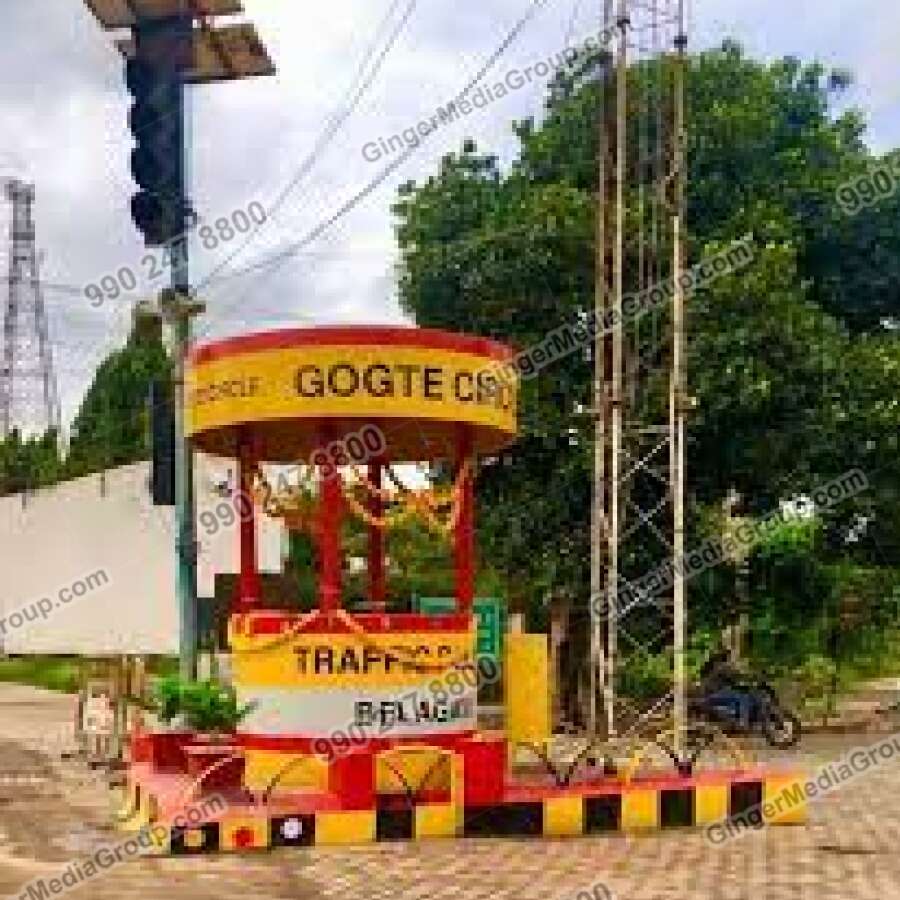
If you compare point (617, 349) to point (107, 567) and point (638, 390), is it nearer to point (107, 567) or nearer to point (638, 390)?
point (638, 390)

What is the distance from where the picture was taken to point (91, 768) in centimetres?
1856

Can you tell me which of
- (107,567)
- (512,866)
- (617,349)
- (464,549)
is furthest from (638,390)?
(107,567)

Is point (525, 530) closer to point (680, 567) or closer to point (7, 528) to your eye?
point (680, 567)

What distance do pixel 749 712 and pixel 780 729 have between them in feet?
1.58

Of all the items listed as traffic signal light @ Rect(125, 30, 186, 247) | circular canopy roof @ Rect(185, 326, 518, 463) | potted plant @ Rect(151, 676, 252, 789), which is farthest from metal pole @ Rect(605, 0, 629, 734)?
traffic signal light @ Rect(125, 30, 186, 247)

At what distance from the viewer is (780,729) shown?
72.4 ft

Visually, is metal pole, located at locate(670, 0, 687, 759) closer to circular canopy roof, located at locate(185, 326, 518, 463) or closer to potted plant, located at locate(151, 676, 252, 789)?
circular canopy roof, located at locate(185, 326, 518, 463)

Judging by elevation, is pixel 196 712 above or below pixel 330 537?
below

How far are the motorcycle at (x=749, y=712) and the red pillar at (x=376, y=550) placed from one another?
7.59 m

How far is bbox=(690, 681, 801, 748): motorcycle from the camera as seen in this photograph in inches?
869

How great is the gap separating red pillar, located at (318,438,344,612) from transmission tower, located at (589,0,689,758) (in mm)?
3758

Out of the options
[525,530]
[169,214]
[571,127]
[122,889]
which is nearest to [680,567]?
[169,214]

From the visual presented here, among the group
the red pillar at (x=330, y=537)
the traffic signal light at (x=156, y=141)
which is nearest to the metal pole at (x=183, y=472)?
the traffic signal light at (x=156, y=141)

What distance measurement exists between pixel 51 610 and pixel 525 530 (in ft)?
55.3
